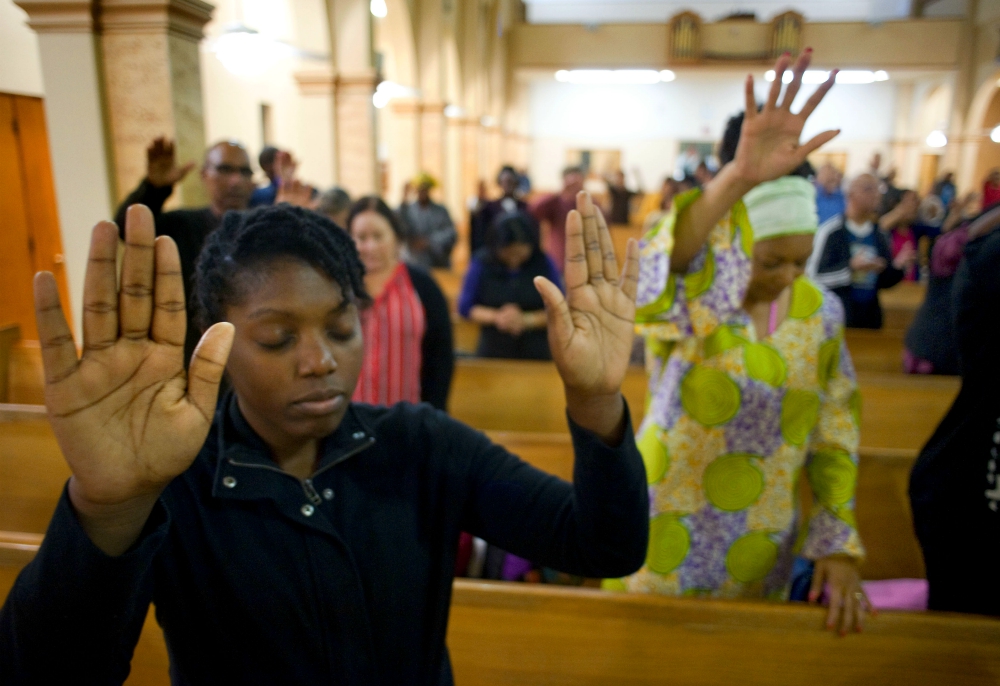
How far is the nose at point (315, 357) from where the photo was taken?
2.94 feet

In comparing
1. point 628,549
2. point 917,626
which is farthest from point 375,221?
point 917,626

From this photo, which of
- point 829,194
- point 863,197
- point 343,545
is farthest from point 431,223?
point 343,545

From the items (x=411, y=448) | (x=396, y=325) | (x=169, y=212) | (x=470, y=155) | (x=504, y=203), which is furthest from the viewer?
(x=470, y=155)

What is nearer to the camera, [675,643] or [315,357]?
[315,357]

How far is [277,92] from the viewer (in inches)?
305

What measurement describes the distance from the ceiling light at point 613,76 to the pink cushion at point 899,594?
17178mm

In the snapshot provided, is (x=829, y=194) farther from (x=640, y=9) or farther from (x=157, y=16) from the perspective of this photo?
(x=640, y=9)

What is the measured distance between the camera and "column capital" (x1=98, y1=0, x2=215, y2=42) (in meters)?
2.55

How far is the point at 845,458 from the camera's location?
144 cm

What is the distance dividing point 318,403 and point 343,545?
187 mm

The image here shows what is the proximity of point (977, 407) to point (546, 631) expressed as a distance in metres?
0.95

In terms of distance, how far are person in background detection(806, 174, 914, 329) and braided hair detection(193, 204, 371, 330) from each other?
A: 3.09 meters

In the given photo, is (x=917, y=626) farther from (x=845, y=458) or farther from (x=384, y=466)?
(x=384, y=466)

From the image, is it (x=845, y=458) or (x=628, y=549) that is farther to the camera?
(x=845, y=458)
